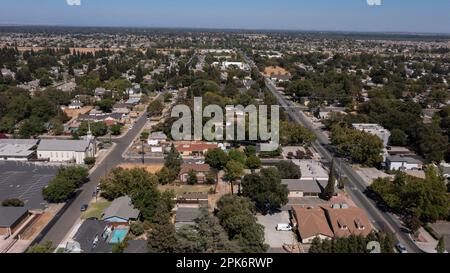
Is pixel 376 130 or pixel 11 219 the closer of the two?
pixel 11 219

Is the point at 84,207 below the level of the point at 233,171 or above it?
below

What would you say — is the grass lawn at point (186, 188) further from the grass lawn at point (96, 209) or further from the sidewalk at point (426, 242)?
the sidewalk at point (426, 242)

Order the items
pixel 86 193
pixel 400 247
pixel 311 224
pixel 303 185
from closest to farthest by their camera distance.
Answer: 1. pixel 400 247
2. pixel 311 224
3. pixel 86 193
4. pixel 303 185

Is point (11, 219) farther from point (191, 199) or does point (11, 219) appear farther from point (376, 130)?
point (376, 130)

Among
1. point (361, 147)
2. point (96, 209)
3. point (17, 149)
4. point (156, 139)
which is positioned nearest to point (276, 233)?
point (96, 209)

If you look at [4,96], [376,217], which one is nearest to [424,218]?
[376,217]

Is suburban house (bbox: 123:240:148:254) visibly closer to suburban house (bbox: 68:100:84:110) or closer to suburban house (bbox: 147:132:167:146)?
suburban house (bbox: 147:132:167:146)

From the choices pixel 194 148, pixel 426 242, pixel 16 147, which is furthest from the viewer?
pixel 194 148
